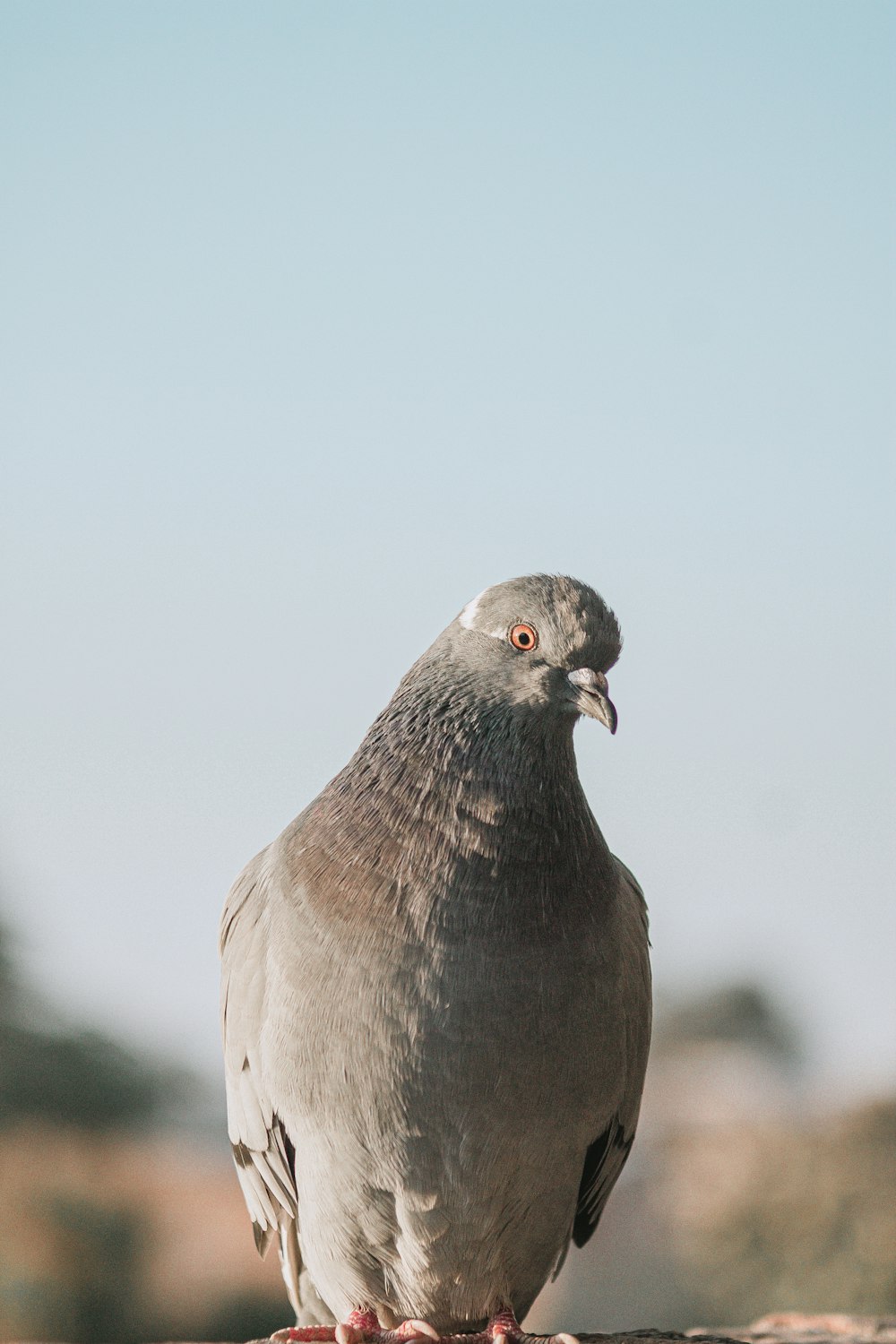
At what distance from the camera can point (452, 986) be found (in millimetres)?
3621

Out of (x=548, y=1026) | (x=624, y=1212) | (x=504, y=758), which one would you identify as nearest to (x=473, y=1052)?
(x=548, y=1026)

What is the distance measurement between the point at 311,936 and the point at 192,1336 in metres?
11.6

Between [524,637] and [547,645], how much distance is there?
8 cm

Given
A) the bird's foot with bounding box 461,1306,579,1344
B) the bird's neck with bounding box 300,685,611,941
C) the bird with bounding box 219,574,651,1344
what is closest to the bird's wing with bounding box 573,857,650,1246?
the bird with bounding box 219,574,651,1344

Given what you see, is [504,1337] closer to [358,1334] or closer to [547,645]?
[358,1334]

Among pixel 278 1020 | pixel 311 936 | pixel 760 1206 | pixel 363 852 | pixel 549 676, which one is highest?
pixel 549 676

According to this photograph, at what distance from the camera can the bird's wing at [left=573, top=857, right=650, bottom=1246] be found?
13.6 ft

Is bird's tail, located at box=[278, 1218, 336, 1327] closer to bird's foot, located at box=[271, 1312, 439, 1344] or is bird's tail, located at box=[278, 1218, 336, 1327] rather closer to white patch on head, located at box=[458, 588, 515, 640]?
bird's foot, located at box=[271, 1312, 439, 1344]

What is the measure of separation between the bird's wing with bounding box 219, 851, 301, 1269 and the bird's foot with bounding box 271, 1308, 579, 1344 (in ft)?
1.39

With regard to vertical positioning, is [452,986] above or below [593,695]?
below

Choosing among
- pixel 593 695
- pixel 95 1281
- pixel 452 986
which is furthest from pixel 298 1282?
pixel 95 1281

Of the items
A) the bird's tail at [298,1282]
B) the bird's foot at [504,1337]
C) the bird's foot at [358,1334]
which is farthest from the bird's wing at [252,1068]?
the bird's foot at [504,1337]

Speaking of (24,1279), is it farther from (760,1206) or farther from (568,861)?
(568,861)

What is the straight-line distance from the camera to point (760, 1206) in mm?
13570
